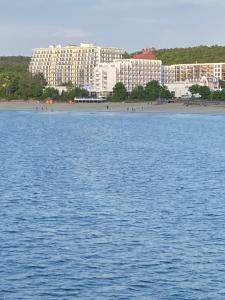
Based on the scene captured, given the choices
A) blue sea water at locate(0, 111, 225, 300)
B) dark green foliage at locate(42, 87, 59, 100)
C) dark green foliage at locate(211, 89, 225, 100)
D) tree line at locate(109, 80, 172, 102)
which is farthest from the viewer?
dark green foliage at locate(42, 87, 59, 100)

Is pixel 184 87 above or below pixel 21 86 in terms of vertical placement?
below

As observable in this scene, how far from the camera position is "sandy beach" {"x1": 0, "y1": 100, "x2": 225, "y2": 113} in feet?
503

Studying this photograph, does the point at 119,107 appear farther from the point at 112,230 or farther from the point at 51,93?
the point at 112,230

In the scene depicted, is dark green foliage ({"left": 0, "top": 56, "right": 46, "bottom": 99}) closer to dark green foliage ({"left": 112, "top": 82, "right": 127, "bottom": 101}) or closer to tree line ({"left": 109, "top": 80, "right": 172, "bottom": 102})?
dark green foliage ({"left": 112, "top": 82, "right": 127, "bottom": 101})

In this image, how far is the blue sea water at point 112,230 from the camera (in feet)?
64.1

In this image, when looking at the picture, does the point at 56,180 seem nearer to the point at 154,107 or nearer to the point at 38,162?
the point at 38,162

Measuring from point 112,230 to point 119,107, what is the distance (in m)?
139

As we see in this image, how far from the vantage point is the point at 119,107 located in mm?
163750

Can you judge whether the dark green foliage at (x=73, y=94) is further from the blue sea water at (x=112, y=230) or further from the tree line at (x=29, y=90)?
the blue sea water at (x=112, y=230)

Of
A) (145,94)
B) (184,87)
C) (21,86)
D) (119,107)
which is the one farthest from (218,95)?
(21,86)

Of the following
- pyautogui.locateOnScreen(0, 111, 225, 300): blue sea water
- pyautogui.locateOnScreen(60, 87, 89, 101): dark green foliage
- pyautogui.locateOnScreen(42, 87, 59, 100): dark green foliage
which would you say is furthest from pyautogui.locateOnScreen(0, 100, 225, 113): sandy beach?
pyautogui.locateOnScreen(0, 111, 225, 300): blue sea water

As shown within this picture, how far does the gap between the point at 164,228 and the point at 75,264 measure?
16.2 feet

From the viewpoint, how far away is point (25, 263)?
2122cm

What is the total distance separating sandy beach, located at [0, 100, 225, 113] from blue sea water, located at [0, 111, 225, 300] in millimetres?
105676
